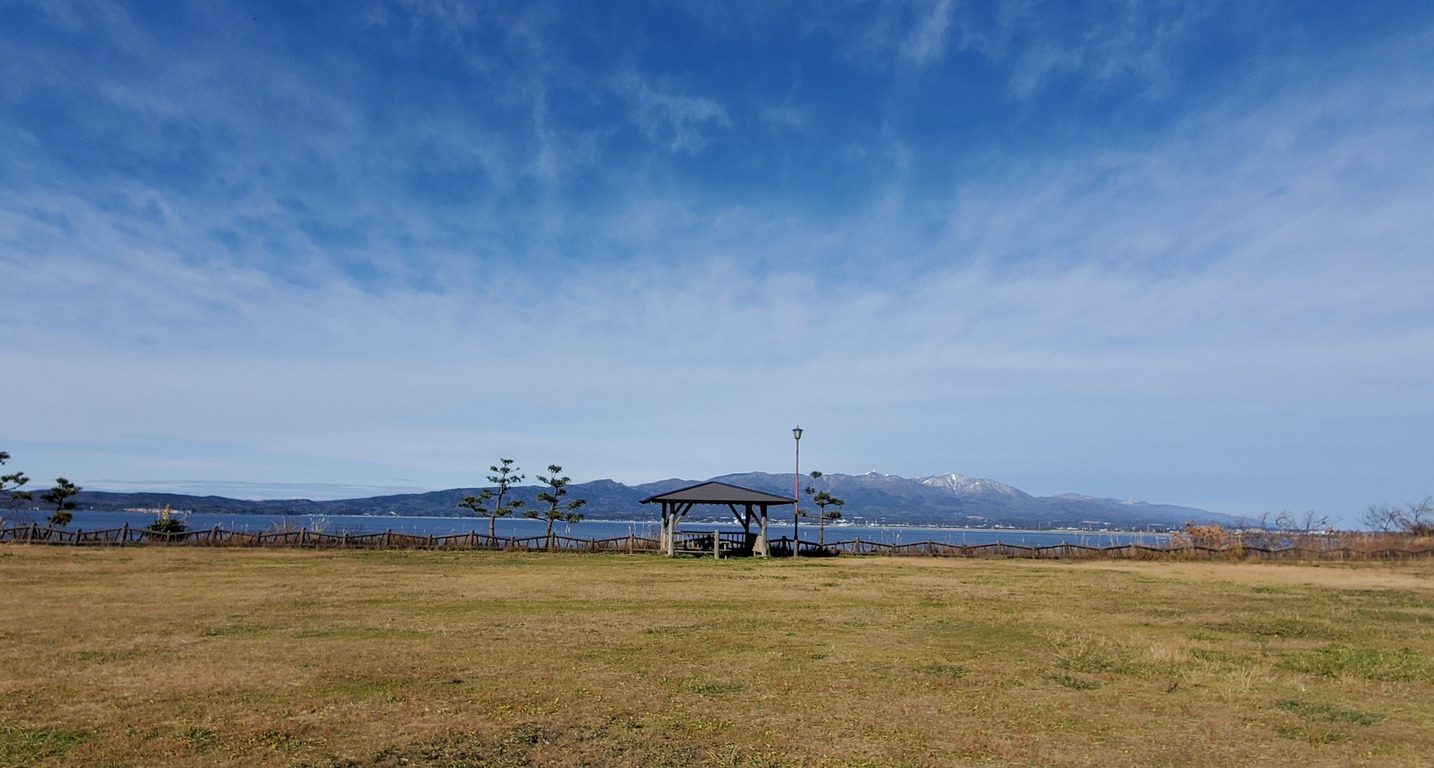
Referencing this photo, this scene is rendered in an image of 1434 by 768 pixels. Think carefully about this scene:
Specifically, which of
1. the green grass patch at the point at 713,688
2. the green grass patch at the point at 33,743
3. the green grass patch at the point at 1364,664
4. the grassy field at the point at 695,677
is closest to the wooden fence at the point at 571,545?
the grassy field at the point at 695,677

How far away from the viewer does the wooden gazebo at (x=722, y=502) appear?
39.8 m

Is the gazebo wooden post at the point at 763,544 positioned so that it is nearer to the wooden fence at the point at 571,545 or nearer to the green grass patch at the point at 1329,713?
the wooden fence at the point at 571,545

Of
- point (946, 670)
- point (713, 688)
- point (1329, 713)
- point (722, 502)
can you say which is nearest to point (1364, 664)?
point (1329, 713)

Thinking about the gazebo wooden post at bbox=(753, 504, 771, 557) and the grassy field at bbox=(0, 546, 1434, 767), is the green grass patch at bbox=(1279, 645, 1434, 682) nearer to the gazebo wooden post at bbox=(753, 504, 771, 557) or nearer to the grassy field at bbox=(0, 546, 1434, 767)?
the grassy field at bbox=(0, 546, 1434, 767)

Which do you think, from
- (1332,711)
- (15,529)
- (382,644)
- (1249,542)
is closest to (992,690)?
(1332,711)

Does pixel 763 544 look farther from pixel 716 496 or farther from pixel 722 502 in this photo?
pixel 716 496

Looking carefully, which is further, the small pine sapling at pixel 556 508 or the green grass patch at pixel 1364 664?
the small pine sapling at pixel 556 508

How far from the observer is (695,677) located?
1072 centimetres

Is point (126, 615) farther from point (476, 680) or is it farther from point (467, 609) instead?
point (476, 680)

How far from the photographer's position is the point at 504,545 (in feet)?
139

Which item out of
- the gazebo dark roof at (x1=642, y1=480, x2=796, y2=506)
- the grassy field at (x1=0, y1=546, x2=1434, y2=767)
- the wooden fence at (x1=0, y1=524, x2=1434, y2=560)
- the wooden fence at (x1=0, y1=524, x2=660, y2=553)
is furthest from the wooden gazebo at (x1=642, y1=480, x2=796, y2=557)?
the grassy field at (x1=0, y1=546, x2=1434, y2=767)

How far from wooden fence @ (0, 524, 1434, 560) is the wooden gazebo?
4.89 feet

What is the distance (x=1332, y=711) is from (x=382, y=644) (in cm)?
1293

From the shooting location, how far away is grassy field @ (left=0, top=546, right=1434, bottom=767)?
764 cm
